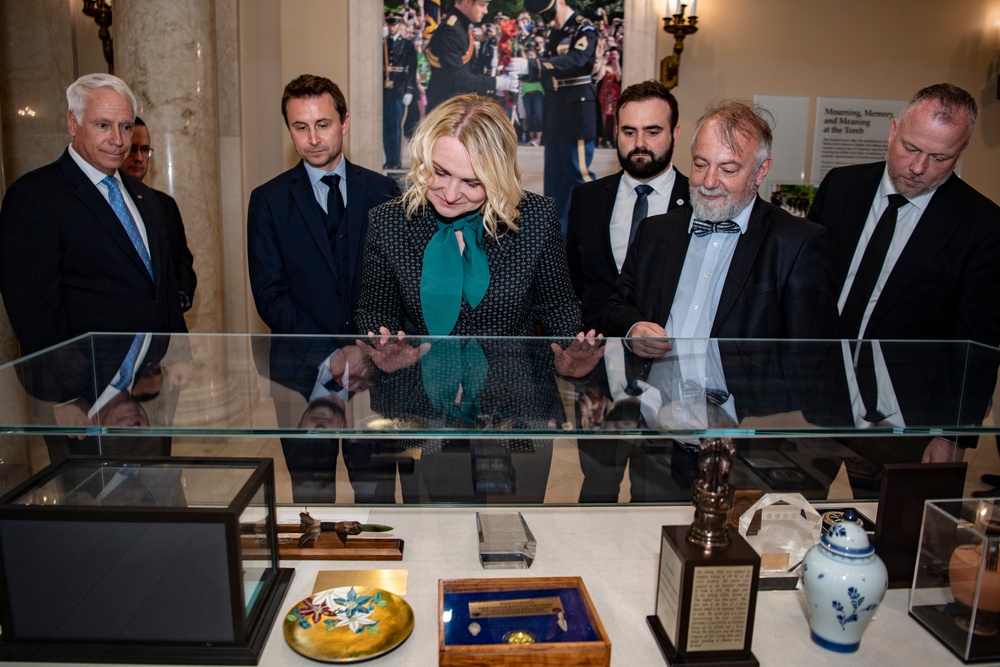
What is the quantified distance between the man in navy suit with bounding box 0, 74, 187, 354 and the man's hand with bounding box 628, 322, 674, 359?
1915 millimetres

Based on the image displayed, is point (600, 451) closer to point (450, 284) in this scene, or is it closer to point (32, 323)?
point (450, 284)

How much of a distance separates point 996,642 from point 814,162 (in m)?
5.36

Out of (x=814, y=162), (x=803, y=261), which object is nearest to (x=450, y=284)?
(x=803, y=261)

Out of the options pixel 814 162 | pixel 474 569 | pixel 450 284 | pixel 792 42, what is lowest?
pixel 474 569

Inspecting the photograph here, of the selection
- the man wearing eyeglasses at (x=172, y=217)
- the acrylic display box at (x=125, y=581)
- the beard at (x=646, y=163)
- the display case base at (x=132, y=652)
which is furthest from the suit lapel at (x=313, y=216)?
the display case base at (x=132, y=652)

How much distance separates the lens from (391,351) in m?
2.00

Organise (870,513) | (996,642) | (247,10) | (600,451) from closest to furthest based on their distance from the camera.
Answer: (996,642) → (870,513) → (600,451) → (247,10)

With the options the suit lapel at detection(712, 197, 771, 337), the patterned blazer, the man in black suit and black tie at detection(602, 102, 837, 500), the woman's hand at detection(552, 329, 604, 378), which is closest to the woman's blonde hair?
the patterned blazer

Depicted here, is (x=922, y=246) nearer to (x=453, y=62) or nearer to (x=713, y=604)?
(x=713, y=604)

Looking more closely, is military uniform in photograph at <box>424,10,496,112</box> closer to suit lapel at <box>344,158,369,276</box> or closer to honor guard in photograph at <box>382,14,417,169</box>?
honor guard in photograph at <box>382,14,417,169</box>

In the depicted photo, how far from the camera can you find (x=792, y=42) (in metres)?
5.98

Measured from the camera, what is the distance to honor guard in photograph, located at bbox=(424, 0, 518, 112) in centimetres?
550

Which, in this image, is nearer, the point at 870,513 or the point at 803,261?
the point at 870,513

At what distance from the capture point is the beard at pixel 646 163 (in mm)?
3539
